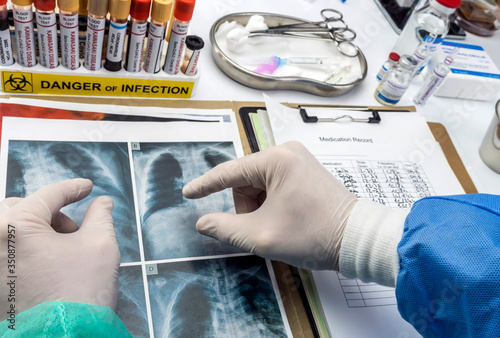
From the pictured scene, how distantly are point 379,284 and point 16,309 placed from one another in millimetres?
525

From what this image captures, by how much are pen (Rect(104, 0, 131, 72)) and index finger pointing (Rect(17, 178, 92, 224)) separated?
246 mm

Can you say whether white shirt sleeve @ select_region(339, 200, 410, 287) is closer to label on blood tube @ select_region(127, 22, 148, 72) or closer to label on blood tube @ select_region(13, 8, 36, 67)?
label on blood tube @ select_region(127, 22, 148, 72)

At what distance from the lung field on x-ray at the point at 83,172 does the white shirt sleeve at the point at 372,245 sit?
1.08 feet

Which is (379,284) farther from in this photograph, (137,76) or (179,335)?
(137,76)

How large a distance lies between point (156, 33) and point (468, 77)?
79 centimetres

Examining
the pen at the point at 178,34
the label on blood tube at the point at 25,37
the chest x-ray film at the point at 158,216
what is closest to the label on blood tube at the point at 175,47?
the pen at the point at 178,34

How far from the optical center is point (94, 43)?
73 centimetres

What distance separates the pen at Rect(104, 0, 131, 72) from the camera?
68 centimetres

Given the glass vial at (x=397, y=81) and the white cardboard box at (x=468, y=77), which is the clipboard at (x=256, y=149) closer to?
the glass vial at (x=397, y=81)

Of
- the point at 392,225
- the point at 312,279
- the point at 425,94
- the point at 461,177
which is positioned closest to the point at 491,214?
the point at 392,225

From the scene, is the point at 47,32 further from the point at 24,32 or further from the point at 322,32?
the point at 322,32

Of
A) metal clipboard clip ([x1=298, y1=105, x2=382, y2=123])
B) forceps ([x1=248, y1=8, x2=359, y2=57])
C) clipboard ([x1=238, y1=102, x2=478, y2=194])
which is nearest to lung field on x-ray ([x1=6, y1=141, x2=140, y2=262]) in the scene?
clipboard ([x1=238, y1=102, x2=478, y2=194])

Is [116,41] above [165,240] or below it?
above

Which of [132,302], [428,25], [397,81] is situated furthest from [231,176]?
[428,25]
